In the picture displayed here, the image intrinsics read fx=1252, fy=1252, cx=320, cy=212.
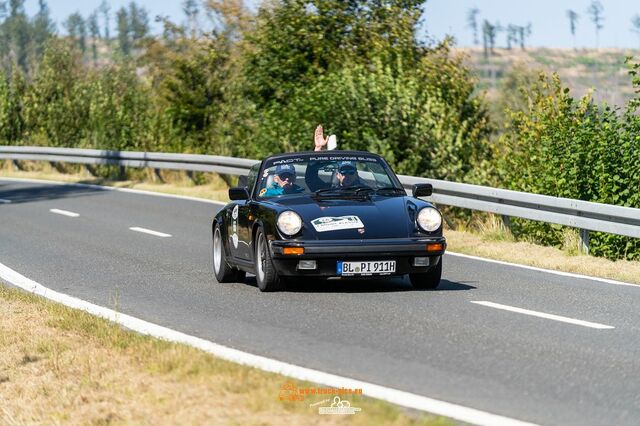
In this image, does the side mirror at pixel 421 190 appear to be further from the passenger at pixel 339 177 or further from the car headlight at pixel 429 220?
the car headlight at pixel 429 220

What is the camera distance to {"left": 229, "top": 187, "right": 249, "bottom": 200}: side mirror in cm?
1243

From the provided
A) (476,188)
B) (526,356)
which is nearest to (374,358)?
(526,356)

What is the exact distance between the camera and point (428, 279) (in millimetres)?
11852

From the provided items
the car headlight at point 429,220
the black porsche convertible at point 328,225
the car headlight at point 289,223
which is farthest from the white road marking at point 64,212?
the car headlight at point 429,220

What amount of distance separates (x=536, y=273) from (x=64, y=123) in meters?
26.4

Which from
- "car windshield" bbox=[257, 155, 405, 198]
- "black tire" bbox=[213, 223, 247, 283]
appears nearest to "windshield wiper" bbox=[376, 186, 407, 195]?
"car windshield" bbox=[257, 155, 405, 198]

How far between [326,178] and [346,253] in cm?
153

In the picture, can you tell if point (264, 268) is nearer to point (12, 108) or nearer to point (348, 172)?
point (348, 172)

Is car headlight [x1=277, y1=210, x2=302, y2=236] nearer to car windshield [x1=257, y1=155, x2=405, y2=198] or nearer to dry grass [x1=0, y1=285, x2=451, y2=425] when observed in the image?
car windshield [x1=257, y1=155, x2=405, y2=198]

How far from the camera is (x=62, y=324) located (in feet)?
31.8

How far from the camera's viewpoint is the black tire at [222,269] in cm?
1294

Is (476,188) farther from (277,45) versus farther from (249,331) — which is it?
(277,45)

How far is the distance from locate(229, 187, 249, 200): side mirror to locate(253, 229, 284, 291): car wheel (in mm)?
643

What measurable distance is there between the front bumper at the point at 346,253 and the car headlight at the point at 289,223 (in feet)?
0.43
